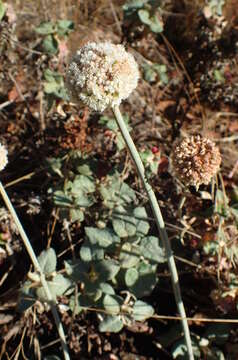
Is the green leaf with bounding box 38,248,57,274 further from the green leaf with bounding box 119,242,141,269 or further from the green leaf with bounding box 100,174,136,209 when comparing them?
the green leaf with bounding box 100,174,136,209

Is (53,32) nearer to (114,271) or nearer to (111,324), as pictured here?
(114,271)

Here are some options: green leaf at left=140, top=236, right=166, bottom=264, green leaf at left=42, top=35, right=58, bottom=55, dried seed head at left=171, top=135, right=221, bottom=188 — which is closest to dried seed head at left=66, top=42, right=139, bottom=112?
dried seed head at left=171, top=135, right=221, bottom=188

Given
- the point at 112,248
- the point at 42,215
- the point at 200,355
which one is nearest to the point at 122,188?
the point at 112,248

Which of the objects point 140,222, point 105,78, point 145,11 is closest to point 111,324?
point 140,222

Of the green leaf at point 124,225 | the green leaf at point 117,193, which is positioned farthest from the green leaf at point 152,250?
the green leaf at point 117,193

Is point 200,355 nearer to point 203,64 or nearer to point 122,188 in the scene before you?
point 122,188

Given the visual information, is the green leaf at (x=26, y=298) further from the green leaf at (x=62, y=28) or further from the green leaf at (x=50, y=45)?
the green leaf at (x=62, y=28)

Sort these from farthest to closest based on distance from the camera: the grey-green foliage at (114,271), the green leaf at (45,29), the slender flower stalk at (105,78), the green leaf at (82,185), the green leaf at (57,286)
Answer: the green leaf at (45,29) → the green leaf at (82,185) → the grey-green foliage at (114,271) → the green leaf at (57,286) → the slender flower stalk at (105,78)
